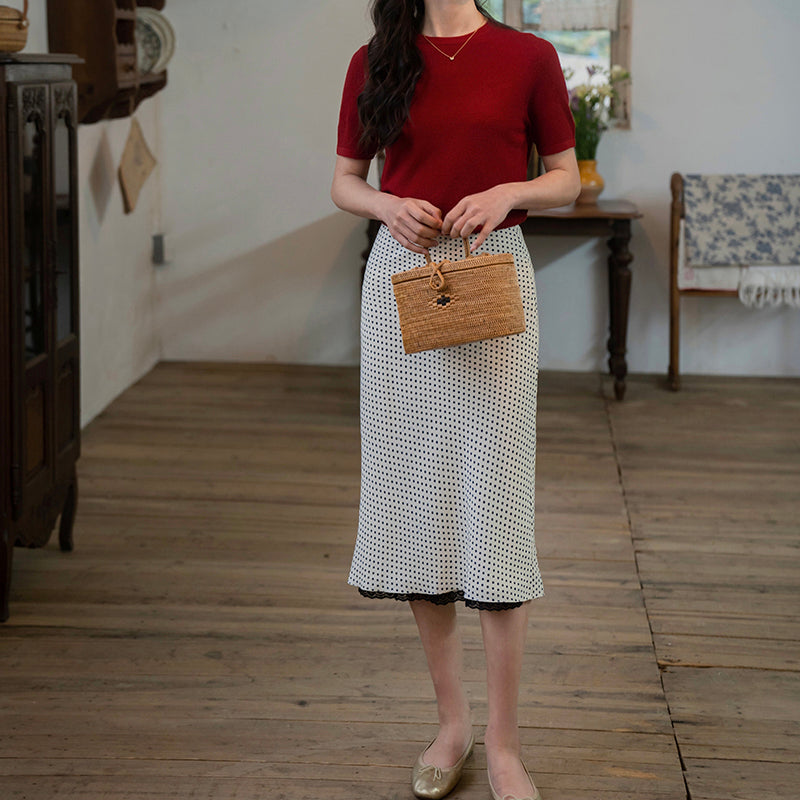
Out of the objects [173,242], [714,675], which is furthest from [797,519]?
[173,242]

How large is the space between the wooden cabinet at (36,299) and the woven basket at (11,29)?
0.18 ft

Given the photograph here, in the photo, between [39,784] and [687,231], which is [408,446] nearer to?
[39,784]

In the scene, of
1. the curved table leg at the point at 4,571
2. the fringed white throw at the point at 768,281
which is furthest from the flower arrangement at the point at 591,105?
the curved table leg at the point at 4,571

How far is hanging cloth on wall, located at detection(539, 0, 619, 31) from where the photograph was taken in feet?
16.4

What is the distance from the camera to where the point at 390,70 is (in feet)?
5.75

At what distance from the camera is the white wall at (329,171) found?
5004 millimetres

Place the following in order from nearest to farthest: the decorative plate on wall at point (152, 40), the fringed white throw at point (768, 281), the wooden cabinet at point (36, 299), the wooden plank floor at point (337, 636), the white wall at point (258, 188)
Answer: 1. the wooden plank floor at point (337, 636)
2. the wooden cabinet at point (36, 299)
3. the decorative plate on wall at point (152, 40)
4. the fringed white throw at point (768, 281)
5. the white wall at point (258, 188)

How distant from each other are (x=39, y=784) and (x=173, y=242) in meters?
3.65

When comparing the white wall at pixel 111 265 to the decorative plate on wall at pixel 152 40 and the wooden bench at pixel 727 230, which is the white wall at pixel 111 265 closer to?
the decorative plate on wall at pixel 152 40

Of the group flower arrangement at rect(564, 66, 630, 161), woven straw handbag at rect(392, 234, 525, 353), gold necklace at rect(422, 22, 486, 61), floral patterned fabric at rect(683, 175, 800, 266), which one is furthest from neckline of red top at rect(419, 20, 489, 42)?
floral patterned fabric at rect(683, 175, 800, 266)

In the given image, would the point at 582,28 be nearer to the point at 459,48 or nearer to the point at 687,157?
the point at 687,157

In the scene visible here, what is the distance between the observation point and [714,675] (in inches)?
95.3

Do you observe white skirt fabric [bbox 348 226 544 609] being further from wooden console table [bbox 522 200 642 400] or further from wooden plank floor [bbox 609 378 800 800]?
wooden console table [bbox 522 200 642 400]

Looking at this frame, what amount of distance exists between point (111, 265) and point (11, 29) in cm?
208
